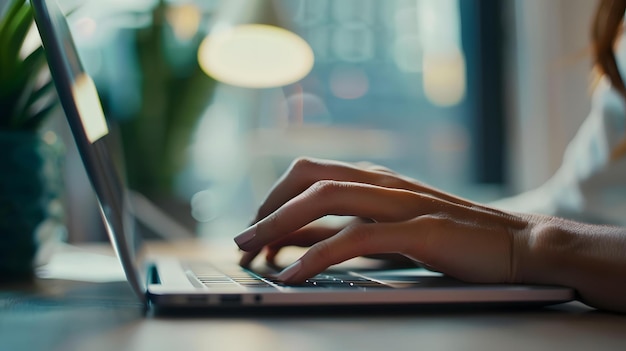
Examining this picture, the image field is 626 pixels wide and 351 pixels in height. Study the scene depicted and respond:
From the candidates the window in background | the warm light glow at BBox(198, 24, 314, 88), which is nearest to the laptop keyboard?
the warm light glow at BBox(198, 24, 314, 88)

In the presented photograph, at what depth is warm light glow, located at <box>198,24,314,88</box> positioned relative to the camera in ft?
4.14

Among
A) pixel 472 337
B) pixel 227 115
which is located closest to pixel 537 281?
pixel 472 337

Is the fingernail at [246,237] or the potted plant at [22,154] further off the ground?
the potted plant at [22,154]

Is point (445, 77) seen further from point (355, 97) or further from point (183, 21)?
point (183, 21)

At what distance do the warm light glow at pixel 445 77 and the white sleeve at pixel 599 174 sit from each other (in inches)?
36.8

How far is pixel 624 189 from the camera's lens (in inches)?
38.4

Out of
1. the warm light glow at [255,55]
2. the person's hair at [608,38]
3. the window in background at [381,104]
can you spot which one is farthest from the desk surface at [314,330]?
the window in background at [381,104]

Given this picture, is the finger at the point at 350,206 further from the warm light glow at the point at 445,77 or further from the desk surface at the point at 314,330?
the warm light glow at the point at 445,77

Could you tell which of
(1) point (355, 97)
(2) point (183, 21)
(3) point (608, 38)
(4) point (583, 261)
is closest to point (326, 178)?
(4) point (583, 261)

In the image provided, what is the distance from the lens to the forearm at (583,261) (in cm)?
48

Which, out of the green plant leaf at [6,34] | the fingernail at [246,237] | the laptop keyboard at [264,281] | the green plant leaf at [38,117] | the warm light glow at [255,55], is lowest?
the laptop keyboard at [264,281]

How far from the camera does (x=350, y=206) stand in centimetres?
53

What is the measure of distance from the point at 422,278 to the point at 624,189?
55 cm

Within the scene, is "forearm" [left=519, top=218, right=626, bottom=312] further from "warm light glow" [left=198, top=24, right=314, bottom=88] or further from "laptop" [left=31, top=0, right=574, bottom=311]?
"warm light glow" [left=198, top=24, right=314, bottom=88]
